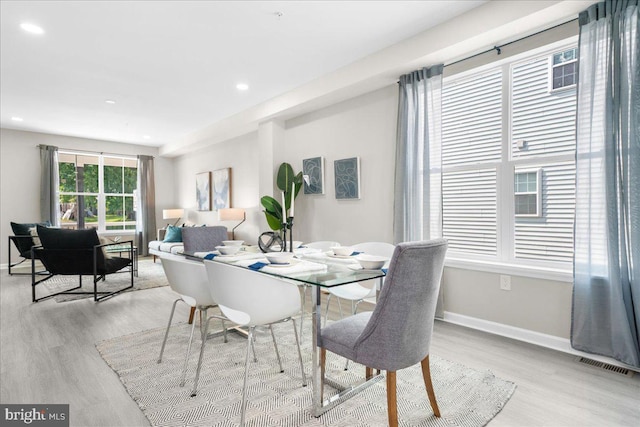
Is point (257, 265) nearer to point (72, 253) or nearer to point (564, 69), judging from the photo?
point (564, 69)

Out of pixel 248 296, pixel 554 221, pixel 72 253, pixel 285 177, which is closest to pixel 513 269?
pixel 554 221

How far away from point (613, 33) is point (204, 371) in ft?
11.3

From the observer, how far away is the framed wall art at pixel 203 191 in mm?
7227

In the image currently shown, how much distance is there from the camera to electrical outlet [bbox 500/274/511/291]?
9.47 feet

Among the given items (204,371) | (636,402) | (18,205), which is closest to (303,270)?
(204,371)

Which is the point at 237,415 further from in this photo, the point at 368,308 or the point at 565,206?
the point at 565,206

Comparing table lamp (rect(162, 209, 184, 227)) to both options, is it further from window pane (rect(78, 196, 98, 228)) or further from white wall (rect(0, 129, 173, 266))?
white wall (rect(0, 129, 173, 266))

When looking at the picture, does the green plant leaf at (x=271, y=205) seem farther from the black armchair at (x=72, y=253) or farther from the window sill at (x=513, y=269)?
the window sill at (x=513, y=269)

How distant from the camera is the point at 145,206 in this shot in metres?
7.97

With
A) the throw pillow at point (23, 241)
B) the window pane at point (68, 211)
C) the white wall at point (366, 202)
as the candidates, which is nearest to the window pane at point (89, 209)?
the window pane at point (68, 211)

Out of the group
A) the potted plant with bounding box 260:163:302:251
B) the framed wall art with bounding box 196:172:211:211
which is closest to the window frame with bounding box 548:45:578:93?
the potted plant with bounding box 260:163:302:251

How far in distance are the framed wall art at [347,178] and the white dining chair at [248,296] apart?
2.37m

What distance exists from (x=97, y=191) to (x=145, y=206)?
0.99 m

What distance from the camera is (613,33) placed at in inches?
88.1
